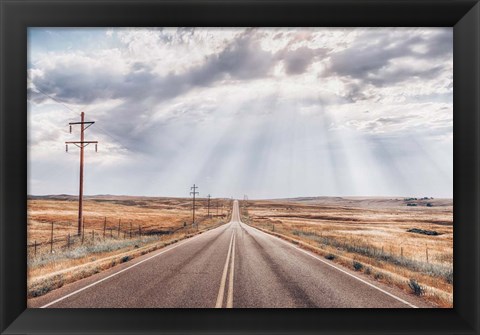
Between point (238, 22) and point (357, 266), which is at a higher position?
point (238, 22)

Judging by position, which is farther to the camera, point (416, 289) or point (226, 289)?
point (226, 289)

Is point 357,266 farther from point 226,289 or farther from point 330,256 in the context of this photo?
point 226,289

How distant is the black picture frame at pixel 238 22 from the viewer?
205 inches

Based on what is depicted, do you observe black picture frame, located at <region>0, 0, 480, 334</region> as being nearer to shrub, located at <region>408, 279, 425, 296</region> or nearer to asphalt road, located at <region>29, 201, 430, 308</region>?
asphalt road, located at <region>29, 201, 430, 308</region>

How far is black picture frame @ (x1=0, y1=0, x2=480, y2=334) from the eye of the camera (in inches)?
205

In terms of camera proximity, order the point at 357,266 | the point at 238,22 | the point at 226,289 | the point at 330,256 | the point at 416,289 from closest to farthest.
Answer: the point at 238,22 < the point at 416,289 < the point at 226,289 < the point at 357,266 < the point at 330,256

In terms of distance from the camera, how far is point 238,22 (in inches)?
217

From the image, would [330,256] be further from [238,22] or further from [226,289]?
[238,22]

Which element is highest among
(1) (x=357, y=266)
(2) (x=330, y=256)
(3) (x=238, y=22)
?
(3) (x=238, y=22)

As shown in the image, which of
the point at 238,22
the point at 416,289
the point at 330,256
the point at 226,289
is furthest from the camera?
the point at 330,256

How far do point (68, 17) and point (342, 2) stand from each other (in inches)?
170

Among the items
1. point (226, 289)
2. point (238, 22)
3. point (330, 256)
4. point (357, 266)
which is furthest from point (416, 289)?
point (238, 22)
